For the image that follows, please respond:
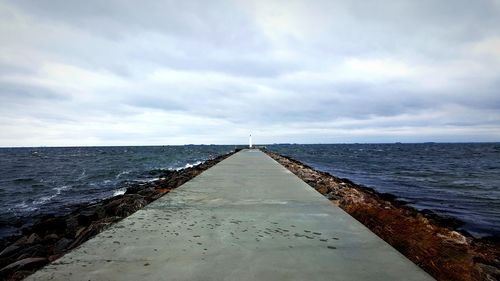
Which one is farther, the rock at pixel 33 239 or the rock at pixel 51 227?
the rock at pixel 51 227

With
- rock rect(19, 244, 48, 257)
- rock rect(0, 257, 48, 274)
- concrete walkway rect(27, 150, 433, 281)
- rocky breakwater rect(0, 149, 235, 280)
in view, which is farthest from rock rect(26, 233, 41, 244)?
rock rect(0, 257, 48, 274)

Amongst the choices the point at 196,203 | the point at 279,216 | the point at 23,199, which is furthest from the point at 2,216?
the point at 279,216

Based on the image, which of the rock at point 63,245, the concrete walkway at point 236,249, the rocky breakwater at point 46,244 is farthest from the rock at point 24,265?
the rock at point 63,245

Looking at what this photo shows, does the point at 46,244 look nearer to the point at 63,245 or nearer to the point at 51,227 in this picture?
the point at 63,245

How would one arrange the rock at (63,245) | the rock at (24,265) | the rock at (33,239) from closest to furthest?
the rock at (24,265) < the rock at (63,245) < the rock at (33,239)

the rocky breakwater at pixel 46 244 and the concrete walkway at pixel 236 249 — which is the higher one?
the concrete walkway at pixel 236 249

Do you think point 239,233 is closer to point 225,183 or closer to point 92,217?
point 225,183

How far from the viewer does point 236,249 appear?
372 centimetres

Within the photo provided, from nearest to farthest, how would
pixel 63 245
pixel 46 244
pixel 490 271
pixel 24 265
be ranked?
1. pixel 24 265
2. pixel 490 271
3. pixel 63 245
4. pixel 46 244

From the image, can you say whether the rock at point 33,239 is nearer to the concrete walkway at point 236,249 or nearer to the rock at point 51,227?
the rock at point 51,227

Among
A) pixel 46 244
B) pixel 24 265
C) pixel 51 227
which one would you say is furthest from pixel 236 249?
pixel 51 227

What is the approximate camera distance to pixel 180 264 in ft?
10.8

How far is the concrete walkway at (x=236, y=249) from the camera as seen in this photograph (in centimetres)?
308

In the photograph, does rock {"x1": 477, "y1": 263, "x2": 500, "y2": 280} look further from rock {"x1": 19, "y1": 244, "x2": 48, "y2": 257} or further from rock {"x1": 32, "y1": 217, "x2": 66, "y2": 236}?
rock {"x1": 32, "y1": 217, "x2": 66, "y2": 236}
